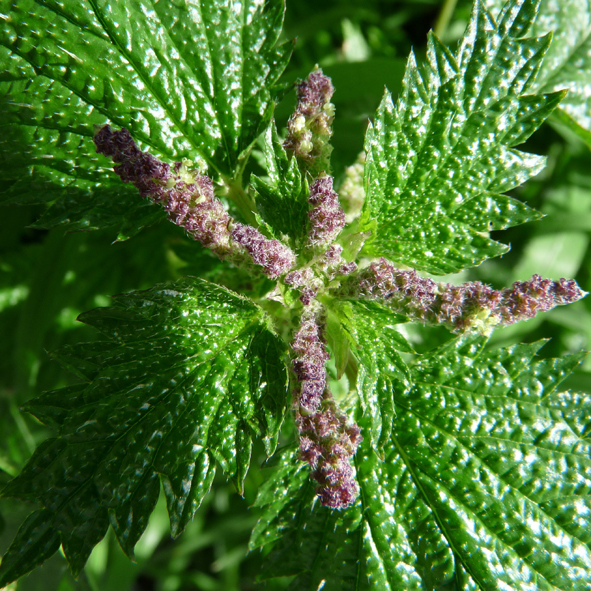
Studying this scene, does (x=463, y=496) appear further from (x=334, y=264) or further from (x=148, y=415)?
(x=148, y=415)

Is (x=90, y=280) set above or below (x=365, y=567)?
above

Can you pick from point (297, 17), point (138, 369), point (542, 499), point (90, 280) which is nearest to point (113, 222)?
point (138, 369)

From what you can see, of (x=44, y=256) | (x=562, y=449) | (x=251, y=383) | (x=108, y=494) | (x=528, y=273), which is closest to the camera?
(x=108, y=494)

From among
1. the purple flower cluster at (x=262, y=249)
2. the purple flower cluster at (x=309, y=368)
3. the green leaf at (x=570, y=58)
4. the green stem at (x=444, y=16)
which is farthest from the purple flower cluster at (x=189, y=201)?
the green stem at (x=444, y=16)

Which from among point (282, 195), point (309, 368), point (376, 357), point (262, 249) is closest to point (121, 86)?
point (282, 195)

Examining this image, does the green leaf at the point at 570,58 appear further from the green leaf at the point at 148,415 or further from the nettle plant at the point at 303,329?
the green leaf at the point at 148,415

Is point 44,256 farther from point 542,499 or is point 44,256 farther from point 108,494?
point 542,499
